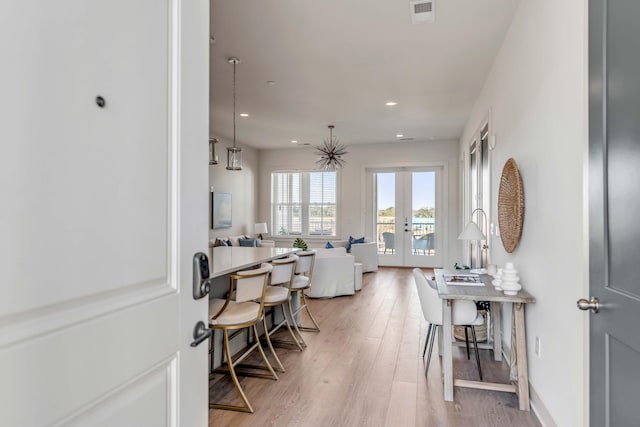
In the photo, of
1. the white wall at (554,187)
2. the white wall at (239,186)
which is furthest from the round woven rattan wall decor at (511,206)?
the white wall at (239,186)

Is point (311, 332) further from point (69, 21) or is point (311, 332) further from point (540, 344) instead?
point (69, 21)

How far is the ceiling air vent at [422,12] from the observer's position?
2.87 metres

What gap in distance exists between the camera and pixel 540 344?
236cm

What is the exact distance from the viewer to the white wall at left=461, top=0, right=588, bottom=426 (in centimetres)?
172

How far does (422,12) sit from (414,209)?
6.17 metres

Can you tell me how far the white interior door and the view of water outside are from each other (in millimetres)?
8113

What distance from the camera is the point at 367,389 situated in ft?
8.75

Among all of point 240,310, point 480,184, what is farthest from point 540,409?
A: point 480,184

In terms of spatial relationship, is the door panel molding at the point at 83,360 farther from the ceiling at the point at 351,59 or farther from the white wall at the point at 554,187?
A: the ceiling at the point at 351,59

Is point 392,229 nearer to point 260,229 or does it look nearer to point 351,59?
point 260,229

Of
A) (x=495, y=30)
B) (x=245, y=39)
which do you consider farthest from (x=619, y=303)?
(x=245, y=39)

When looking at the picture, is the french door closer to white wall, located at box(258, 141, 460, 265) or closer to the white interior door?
white wall, located at box(258, 141, 460, 265)

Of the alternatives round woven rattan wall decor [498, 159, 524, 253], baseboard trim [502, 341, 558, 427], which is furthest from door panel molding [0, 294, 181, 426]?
round woven rattan wall decor [498, 159, 524, 253]

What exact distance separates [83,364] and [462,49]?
4.00 m
